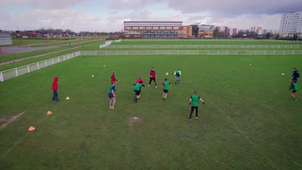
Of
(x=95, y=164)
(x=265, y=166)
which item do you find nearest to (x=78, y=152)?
(x=95, y=164)

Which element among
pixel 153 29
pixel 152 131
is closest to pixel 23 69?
pixel 152 131

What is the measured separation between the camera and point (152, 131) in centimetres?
836

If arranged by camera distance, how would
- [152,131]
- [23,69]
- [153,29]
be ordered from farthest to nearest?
1. [153,29]
2. [23,69]
3. [152,131]

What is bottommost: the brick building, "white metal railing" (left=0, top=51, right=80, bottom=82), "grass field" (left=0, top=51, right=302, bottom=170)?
"grass field" (left=0, top=51, right=302, bottom=170)

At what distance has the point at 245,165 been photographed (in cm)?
615

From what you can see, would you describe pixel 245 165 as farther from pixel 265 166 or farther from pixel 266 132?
pixel 266 132

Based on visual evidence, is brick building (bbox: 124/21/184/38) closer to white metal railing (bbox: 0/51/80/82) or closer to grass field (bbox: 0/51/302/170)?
white metal railing (bbox: 0/51/80/82)

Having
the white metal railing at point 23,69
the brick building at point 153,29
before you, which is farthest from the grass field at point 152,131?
the brick building at point 153,29

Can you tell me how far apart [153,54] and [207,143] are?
34.0 metres

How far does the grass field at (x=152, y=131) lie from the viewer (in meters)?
6.35

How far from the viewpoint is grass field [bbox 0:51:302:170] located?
635 cm

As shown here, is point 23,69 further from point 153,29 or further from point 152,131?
point 153,29

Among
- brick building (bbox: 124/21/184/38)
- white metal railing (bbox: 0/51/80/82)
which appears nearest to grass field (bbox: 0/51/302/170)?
white metal railing (bbox: 0/51/80/82)

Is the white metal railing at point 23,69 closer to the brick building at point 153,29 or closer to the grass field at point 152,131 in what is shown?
the grass field at point 152,131
